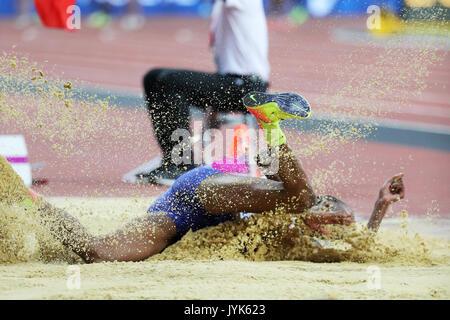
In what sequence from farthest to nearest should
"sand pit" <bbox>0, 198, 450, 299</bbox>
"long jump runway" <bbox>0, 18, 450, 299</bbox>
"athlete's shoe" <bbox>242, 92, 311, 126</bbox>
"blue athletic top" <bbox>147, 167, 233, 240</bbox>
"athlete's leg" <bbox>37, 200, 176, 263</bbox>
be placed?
"blue athletic top" <bbox>147, 167, 233, 240</bbox>
"athlete's leg" <bbox>37, 200, 176, 263</bbox>
"athlete's shoe" <bbox>242, 92, 311, 126</bbox>
"long jump runway" <bbox>0, 18, 450, 299</bbox>
"sand pit" <bbox>0, 198, 450, 299</bbox>

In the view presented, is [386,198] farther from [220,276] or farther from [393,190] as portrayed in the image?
[220,276]

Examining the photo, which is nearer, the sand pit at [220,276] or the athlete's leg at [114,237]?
the sand pit at [220,276]

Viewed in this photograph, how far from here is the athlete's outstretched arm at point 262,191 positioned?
2.77 meters

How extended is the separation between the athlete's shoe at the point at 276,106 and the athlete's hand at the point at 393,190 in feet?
2.29

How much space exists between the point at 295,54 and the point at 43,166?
25.4ft

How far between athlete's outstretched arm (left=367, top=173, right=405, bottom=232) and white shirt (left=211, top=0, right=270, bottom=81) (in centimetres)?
163

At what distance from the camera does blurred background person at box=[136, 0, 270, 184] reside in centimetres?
443

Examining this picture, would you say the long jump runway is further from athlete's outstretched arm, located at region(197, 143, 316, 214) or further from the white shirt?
the white shirt

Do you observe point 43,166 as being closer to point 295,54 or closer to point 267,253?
point 267,253

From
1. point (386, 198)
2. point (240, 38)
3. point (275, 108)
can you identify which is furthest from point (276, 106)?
point (240, 38)

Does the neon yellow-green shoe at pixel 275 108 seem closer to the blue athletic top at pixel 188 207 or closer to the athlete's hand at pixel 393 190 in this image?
the blue athletic top at pixel 188 207

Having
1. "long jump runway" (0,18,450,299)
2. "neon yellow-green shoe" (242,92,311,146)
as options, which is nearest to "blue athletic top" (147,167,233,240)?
"long jump runway" (0,18,450,299)

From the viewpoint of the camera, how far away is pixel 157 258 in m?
2.91

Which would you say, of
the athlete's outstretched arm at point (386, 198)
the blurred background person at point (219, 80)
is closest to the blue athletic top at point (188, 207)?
the athlete's outstretched arm at point (386, 198)
